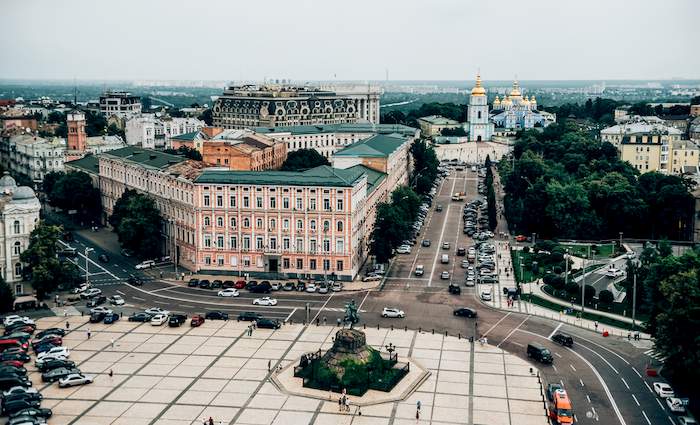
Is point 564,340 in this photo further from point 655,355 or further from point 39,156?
point 39,156

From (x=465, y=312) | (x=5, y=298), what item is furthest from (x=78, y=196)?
(x=465, y=312)

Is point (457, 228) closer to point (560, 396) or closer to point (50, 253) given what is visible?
point (50, 253)

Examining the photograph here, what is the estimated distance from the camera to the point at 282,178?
89750 millimetres

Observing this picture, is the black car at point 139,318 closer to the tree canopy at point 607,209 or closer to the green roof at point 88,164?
the tree canopy at point 607,209

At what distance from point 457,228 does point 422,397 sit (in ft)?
219

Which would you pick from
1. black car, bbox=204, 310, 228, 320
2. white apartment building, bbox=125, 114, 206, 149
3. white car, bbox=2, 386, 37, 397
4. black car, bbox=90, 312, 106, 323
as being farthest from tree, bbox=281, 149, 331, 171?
white car, bbox=2, 386, 37, 397

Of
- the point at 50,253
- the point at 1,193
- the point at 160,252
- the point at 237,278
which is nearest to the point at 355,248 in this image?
the point at 237,278

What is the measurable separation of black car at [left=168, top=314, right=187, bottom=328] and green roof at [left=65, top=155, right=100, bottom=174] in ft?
201

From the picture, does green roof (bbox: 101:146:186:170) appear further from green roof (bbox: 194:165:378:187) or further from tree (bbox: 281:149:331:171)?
tree (bbox: 281:149:331:171)

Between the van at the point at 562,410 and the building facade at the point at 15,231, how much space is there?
57.4 metres

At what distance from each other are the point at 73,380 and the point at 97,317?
1648 centimetres

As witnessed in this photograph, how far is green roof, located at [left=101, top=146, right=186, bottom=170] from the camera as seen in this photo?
108 m

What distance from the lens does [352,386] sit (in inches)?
2295

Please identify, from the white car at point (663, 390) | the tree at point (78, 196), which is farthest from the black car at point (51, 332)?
the tree at point (78, 196)
